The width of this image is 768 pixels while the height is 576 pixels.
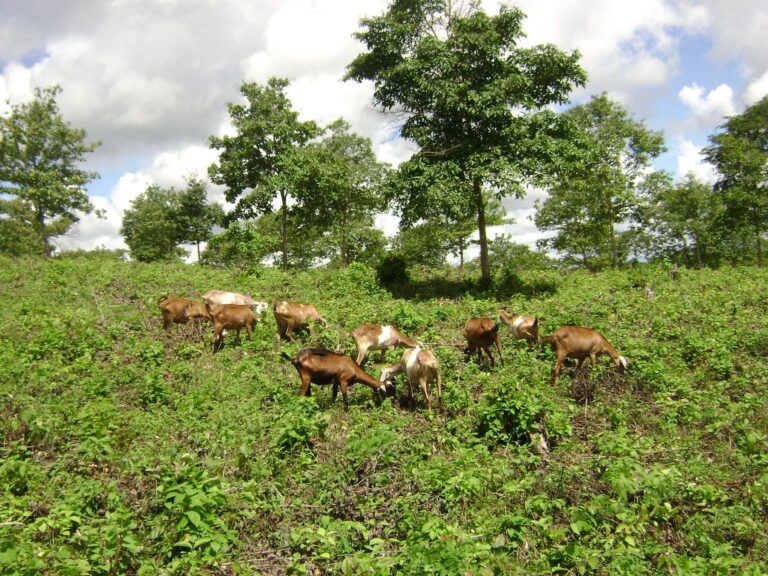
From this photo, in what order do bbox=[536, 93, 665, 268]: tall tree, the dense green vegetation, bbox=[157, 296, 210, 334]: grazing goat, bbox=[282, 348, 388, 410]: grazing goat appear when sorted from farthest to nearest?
1. bbox=[536, 93, 665, 268]: tall tree
2. bbox=[157, 296, 210, 334]: grazing goat
3. bbox=[282, 348, 388, 410]: grazing goat
4. the dense green vegetation

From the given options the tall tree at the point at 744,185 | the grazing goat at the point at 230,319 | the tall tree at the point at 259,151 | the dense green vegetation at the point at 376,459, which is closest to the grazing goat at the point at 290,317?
the dense green vegetation at the point at 376,459

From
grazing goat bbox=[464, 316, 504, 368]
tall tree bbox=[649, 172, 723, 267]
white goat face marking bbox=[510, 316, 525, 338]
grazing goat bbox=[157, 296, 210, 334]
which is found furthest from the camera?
tall tree bbox=[649, 172, 723, 267]

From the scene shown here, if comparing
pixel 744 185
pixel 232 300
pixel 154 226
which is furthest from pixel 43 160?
pixel 744 185

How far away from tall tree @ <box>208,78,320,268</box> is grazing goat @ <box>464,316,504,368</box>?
17.0 metres

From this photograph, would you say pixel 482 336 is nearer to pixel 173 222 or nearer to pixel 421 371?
pixel 421 371

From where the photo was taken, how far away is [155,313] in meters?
14.6

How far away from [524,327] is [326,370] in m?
5.48

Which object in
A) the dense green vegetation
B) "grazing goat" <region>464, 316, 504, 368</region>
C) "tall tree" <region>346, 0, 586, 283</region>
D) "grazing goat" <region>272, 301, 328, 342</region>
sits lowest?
the dense green vegetation

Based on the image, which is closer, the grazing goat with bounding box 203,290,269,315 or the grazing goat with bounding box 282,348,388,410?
the grazing goat with bounding box 282,348,388,410

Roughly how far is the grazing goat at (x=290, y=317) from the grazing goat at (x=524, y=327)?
4.99m

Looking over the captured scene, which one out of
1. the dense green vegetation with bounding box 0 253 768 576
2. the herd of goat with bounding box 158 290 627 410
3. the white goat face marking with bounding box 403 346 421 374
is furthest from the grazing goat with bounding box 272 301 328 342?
the white goat face marking with bounding box 403 346 421 374

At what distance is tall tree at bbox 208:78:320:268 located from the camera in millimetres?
25562

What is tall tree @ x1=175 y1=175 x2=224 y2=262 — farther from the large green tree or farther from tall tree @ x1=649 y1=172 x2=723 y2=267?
tall tree @ x1=649 y1=172 x2=723 y2=267

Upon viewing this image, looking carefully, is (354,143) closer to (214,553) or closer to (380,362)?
(380,362)
